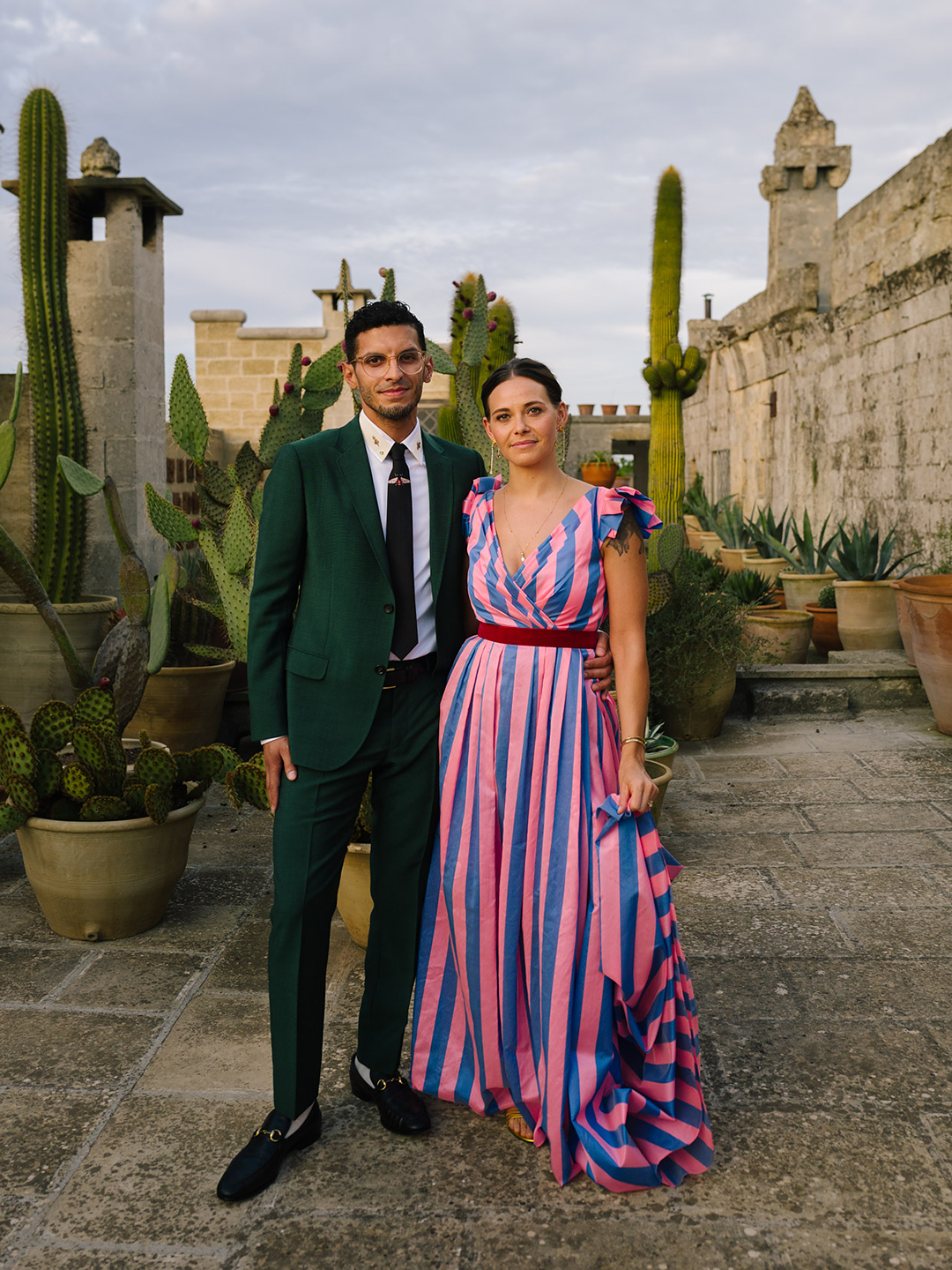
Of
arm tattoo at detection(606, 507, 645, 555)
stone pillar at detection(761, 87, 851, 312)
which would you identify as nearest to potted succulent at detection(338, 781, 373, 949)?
arm tattoo at detection(606, 507, 645, 555)

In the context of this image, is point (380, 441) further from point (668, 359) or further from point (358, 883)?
point (668, 359)

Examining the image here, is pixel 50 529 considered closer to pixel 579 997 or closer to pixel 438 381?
pixel 579 997

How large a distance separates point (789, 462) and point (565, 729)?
10.2m

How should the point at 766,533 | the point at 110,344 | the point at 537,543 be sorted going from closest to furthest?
the point at 537,543
the point at 110,344
the point at 766,533

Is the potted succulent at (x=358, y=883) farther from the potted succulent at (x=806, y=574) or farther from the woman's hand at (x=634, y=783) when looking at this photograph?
the potted succulent at (x=806, y=574)

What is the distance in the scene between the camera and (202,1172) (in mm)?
2127

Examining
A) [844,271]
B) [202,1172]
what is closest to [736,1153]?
[202,1172]

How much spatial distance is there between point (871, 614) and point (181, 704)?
484 cm

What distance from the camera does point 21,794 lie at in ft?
10.4

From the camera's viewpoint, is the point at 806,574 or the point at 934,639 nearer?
the point at 934,639

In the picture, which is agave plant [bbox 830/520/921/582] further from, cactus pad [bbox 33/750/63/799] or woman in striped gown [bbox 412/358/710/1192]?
cactus pad [bbox 33/750/63/799]

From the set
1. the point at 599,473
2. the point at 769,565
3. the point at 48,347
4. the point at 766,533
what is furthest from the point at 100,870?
the point at 599,473

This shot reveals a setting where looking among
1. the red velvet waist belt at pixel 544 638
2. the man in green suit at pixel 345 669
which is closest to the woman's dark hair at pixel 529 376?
the man in green suit at pixel 345 669

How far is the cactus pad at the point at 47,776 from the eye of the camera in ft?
10.9
